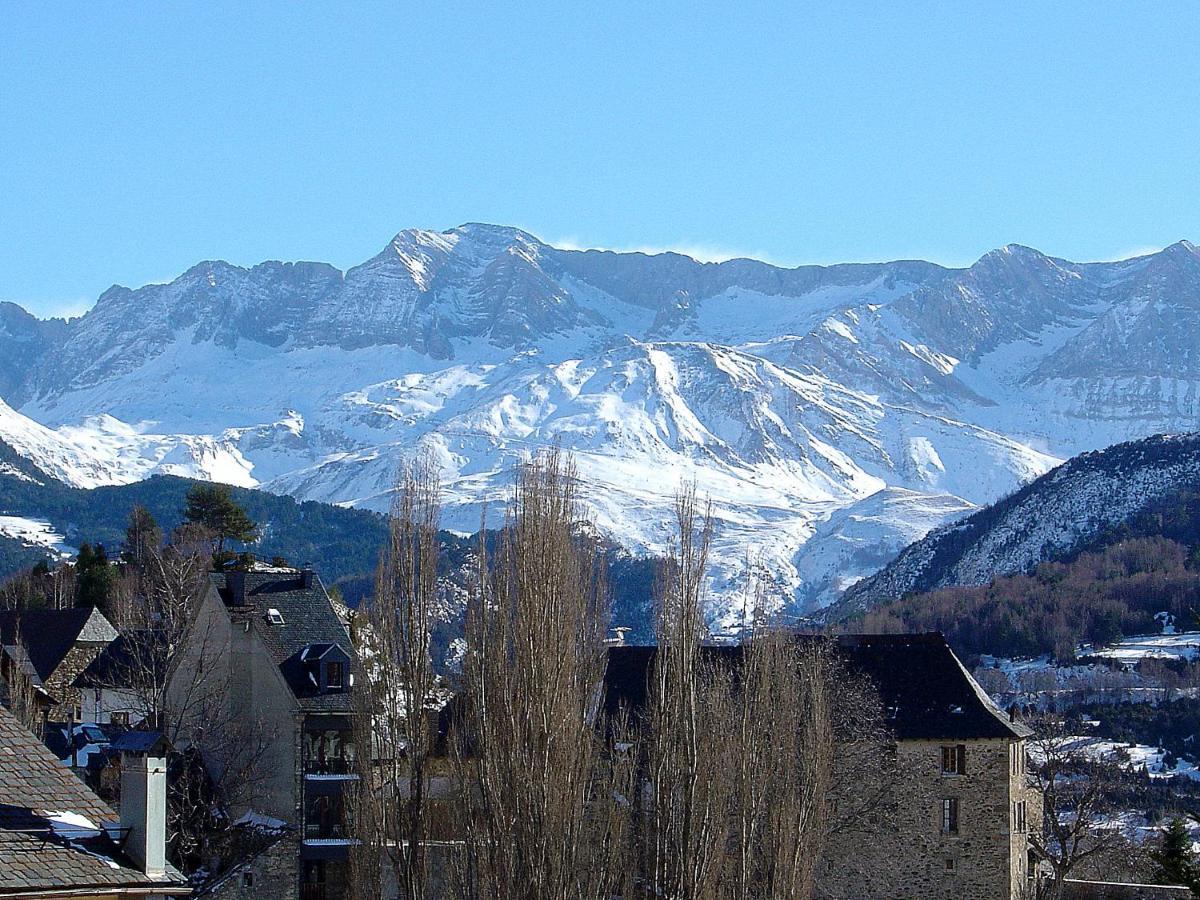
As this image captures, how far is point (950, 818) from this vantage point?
64.4 metres

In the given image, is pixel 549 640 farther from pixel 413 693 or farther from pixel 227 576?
pixel 227 576

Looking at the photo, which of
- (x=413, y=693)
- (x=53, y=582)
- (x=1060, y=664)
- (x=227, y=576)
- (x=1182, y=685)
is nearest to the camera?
(x=413, y=693)

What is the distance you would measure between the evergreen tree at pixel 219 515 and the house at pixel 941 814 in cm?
5233

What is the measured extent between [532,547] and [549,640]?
7.11 ft

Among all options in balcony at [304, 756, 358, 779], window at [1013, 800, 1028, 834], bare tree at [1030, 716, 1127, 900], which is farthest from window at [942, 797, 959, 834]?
balcony at [304, 756, 358, 779]

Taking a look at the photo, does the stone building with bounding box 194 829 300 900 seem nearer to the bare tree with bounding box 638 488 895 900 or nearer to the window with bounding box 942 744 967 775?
the bare tree with bounding box 638 488 895 900

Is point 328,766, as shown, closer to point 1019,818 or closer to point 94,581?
point 1019,818

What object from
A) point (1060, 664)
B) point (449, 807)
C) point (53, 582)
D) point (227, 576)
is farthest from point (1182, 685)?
→ point (449, 807)

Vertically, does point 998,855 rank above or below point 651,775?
below

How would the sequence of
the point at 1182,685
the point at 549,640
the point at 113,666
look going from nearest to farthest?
the point at 549,640 → the point at 113,666 → the point at 1182,685

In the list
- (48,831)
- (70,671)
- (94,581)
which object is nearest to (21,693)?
(70,671)

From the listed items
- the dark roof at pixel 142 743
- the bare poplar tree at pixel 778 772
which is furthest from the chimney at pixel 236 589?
the bare poplar tree at pixel 778 772

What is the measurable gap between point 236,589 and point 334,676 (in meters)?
4.81

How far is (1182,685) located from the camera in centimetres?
16312
